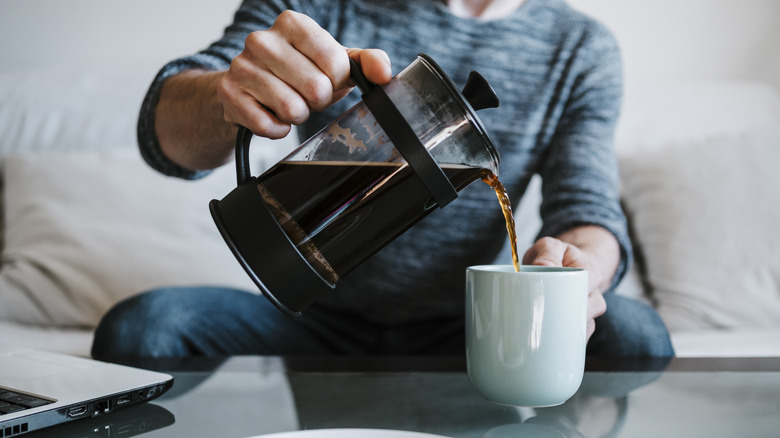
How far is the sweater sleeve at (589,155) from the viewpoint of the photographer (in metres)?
0.96

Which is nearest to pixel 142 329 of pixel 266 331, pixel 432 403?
pixel 266 331

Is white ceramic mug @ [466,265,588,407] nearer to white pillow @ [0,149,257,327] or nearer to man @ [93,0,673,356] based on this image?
man @ [93,0,673,356]

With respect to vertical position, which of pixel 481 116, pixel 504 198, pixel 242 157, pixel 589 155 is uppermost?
pixel 242 157

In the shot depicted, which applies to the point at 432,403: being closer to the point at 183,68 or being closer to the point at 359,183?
the point at 359,183

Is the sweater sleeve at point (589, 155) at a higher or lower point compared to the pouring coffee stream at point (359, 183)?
lower

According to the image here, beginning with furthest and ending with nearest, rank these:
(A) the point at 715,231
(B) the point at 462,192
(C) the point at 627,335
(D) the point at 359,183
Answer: (A) the point at 715,231
(B) the point at 462,192
(C) the point at 627,335
(D) the point at 359,183

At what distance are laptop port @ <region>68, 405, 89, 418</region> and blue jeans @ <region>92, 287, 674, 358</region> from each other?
1.04 ft

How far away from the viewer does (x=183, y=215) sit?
1.32 m

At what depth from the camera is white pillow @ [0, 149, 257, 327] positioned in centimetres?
122

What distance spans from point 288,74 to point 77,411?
0.32m

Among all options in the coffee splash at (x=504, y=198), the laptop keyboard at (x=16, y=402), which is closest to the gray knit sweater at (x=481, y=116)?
the coffee splash at (x=504, y=198)

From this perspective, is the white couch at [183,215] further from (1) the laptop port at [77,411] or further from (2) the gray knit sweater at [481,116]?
(1) the laptop port at [77,411]

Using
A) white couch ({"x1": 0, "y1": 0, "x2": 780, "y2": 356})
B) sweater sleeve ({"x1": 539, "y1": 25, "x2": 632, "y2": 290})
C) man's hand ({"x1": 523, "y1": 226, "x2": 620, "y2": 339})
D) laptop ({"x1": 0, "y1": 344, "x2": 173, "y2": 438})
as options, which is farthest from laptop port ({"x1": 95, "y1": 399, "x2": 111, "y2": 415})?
sweater sleeve ({"x1": 539, "y1": 25, "x2": 632, "y2": 290})

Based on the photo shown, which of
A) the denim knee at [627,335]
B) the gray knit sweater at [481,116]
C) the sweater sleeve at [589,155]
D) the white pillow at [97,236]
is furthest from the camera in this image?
the white pillow at [97,236]
